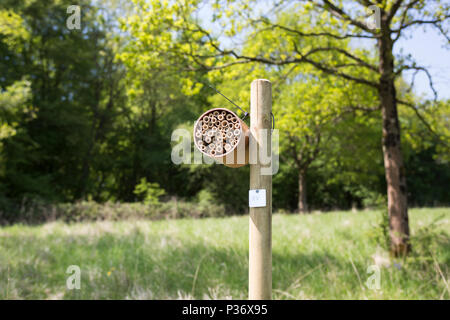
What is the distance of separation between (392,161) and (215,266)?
3.34 m

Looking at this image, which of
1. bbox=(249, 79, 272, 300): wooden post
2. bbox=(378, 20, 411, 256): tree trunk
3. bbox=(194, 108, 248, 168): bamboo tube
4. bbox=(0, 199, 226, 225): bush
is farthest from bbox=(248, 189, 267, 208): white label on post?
bbox=(0, 199, 226, 225): bush

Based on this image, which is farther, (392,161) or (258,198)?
(392,161)

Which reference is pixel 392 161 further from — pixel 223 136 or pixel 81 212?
pixel 81 212

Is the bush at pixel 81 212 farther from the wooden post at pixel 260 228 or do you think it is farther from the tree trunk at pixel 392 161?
the wooden post at pixel 260 228

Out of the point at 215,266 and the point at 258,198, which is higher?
the point at 258,198

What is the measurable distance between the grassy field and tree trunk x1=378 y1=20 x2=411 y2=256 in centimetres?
23

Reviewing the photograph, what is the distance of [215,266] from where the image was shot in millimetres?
5371

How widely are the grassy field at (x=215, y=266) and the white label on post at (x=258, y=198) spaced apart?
5.33 ft

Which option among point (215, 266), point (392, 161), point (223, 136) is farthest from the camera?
point (392, 161)

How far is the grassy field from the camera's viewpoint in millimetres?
4496

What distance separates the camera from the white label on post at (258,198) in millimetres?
2006

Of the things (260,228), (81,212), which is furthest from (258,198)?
(81,212)

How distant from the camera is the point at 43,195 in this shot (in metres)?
17.9

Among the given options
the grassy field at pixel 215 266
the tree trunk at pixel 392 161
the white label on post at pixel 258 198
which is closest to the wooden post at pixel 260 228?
the white label on post at pixel 258 198
